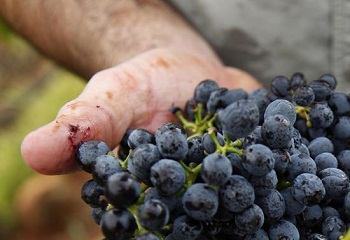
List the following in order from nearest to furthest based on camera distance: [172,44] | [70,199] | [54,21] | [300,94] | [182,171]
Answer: [182,171] < [300,94] < [172,44] < [54,21] < [70,199]

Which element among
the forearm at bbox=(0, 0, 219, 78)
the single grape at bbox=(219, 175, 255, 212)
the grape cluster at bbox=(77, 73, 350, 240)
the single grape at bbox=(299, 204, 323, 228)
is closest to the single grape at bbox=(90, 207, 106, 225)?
the grape cluster at bbox=(77, 73, 350, 240)

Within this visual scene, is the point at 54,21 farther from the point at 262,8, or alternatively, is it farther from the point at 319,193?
the point at 319,193

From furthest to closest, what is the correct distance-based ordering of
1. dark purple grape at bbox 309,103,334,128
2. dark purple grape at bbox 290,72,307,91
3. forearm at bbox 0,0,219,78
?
forearm at bbox 0,0,219,78 < dark purple grape at bbox 290,72,307,91 < dark purple grape at bbox 309,103,334,128

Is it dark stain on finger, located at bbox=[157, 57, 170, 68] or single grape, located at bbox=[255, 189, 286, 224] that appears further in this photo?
dark stain on finger, located at bbox=[157, 57, 170, 68]

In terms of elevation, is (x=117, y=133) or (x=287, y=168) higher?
(x=287, y=168)

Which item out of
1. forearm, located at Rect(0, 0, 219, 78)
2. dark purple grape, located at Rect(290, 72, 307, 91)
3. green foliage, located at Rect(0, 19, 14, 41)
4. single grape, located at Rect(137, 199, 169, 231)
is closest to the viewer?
single grape, located at Rect(137, 199, 169, 231)

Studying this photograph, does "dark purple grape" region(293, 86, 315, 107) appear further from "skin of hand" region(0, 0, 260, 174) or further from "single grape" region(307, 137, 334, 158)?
"skin of hand" region(0, 0, 260, 174)

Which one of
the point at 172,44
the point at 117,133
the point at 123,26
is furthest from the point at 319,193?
the point at 123,26
